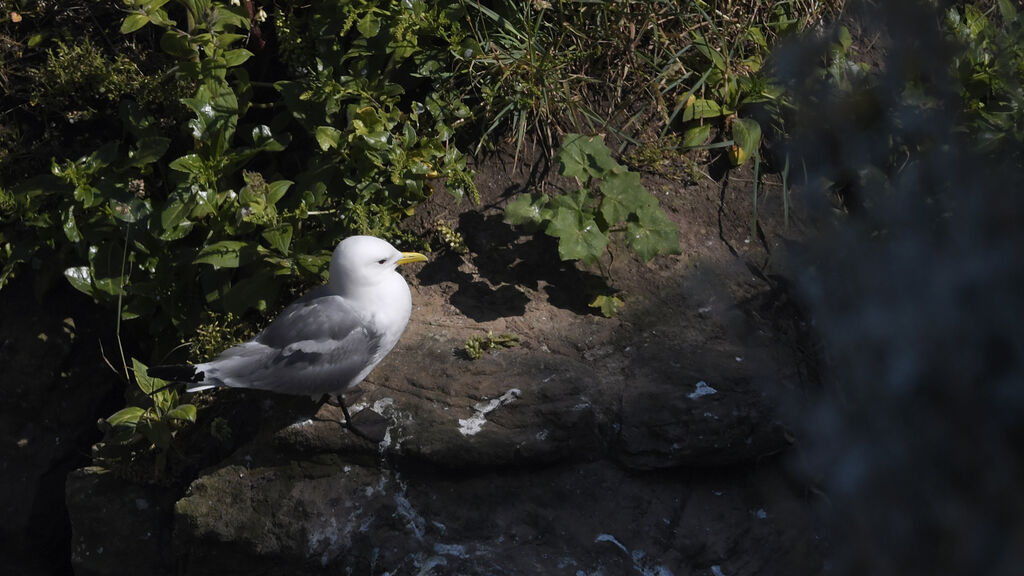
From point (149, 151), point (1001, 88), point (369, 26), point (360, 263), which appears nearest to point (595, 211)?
point (360, 263)

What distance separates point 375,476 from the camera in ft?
10.6

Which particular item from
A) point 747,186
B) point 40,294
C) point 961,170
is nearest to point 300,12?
point 40,294

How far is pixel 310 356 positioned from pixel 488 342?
658mm

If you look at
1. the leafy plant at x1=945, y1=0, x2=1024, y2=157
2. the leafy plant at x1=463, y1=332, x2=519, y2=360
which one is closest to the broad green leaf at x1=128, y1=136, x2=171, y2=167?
the leafy plant at x1=463, y1=332, x2=519, y2=360

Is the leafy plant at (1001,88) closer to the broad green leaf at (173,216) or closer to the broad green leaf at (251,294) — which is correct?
the broad green leaf at (251,294)

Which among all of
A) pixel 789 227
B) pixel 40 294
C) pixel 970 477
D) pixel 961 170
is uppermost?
pixel 961 170

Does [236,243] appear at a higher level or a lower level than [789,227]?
lower

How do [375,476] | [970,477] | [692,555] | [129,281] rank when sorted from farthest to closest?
[129,281] → [375,476] → [692,555] → [970,477]

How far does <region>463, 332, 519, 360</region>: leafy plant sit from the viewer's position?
3498 mm

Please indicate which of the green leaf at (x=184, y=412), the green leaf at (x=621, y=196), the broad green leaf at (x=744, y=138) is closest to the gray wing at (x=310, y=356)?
the green leaf at (x=184, y=412)

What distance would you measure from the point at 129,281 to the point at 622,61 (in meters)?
2.34

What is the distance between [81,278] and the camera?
3.95 m

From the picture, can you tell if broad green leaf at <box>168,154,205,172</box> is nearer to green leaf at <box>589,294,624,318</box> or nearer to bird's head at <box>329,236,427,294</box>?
bird's head at <box>329,236,427,294</box>

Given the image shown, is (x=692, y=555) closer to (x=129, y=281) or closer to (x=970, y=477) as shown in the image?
(x=970, y=477)
